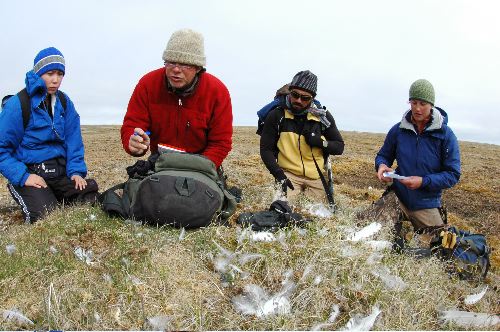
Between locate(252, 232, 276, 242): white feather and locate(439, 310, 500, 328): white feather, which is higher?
locate(252, 232, 276, 242): white feather

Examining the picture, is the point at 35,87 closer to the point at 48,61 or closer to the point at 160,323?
the point at 48,61

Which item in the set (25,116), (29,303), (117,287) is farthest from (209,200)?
(25,116)

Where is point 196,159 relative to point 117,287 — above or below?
above

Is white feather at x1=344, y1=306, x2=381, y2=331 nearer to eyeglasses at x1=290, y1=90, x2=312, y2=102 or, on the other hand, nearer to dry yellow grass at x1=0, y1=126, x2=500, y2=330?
dry yellow grass at x1=0, y1=126, x2=500, y2=330

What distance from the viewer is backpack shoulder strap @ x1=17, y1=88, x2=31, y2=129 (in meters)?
8.05

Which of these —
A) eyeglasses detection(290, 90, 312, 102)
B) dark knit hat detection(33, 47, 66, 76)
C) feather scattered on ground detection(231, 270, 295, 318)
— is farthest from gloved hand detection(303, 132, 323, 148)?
dark knit hat detection(33, 47, 66, 76)

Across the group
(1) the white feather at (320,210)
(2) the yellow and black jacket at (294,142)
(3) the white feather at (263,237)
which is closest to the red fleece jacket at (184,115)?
(2) the yellow and black jacket at (294,142)

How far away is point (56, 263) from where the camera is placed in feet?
17.5

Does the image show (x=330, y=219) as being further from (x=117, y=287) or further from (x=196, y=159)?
(x=117, y=287)

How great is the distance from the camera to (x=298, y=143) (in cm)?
929

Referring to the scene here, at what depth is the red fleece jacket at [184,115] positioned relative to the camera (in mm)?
7660

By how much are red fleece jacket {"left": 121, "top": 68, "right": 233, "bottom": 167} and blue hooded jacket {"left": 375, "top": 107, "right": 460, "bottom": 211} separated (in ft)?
10.3

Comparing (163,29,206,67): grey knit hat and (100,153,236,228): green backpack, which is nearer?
(100,153,236,228): green backpack

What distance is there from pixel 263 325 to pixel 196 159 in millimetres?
2912
